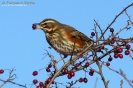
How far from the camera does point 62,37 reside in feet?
24.0

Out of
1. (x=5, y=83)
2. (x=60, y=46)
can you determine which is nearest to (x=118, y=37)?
(x=5, y=83)

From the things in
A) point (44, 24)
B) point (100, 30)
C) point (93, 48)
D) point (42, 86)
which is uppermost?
point (44, 24)

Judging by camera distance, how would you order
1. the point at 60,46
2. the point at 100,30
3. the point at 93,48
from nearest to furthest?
the point at 93,48 → the point at 100,30 → the point at 60,46

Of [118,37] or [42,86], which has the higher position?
[118,37]

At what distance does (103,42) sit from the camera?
4082mm

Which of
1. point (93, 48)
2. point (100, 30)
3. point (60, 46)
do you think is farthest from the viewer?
point (60, 46)

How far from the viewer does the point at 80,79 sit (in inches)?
186

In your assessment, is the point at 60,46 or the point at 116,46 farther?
the point at 60,46

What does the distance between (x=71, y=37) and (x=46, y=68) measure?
264cm

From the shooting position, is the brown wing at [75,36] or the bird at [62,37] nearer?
the bird at [62,37]

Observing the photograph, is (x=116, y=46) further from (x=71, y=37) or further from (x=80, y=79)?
(x=71, y=37)

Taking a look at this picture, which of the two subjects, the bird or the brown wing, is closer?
the bird

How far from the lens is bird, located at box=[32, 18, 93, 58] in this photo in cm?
686

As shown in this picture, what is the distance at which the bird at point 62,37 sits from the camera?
6861 mm
